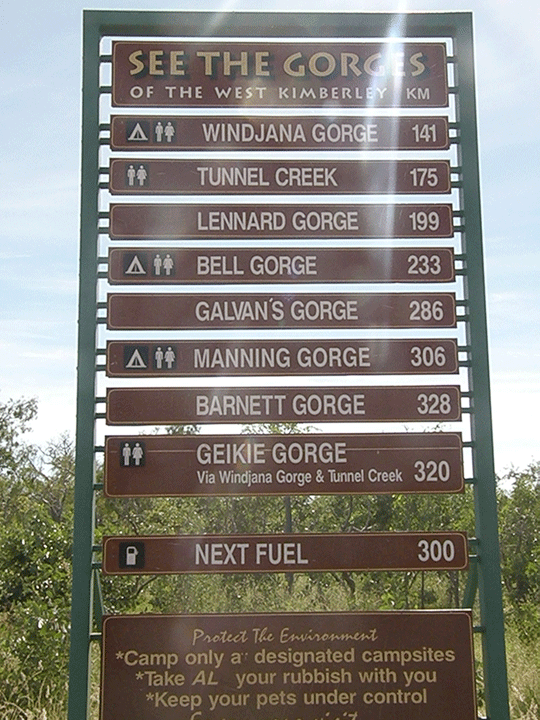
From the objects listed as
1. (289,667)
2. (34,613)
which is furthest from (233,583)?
(289,667)

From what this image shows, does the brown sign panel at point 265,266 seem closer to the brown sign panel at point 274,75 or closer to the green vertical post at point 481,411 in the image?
the green vertical post at point 481,411

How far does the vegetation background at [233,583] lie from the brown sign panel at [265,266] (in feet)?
8.80

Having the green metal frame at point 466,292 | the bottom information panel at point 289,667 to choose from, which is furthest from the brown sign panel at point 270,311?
the bottom information panel at point 289,667

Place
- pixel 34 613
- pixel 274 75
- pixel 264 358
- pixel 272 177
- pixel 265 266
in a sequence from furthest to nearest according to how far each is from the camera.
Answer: pixel 34 613 < pixel 274 75 < pixel 272 177 < pixel 265 266 < pixel 264 358

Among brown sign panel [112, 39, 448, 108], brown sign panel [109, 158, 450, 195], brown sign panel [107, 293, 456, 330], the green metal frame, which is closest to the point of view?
the green metal frame

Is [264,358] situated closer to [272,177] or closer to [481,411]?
[272,177]

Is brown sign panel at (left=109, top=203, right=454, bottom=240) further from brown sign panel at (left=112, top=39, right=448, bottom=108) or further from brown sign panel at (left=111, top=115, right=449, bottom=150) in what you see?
brown sign panel at (left=112, top=39, right=448, bottom=108)

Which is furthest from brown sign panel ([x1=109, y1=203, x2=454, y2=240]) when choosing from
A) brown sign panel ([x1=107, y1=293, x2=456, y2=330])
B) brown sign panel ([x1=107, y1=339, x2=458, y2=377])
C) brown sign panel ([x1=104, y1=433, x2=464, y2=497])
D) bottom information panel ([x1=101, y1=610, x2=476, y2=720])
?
bottom information panel ([x1=101, y1=610, x2=476, y2=720])

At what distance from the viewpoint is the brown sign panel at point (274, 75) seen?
4.71 meters

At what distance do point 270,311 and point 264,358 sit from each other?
275 millimetres

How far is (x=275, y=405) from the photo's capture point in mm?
4344

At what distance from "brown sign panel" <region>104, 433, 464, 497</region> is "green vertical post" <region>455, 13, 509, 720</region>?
21 cm

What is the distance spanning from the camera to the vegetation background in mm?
6801

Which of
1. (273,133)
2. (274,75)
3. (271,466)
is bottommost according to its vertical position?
(271,466)
